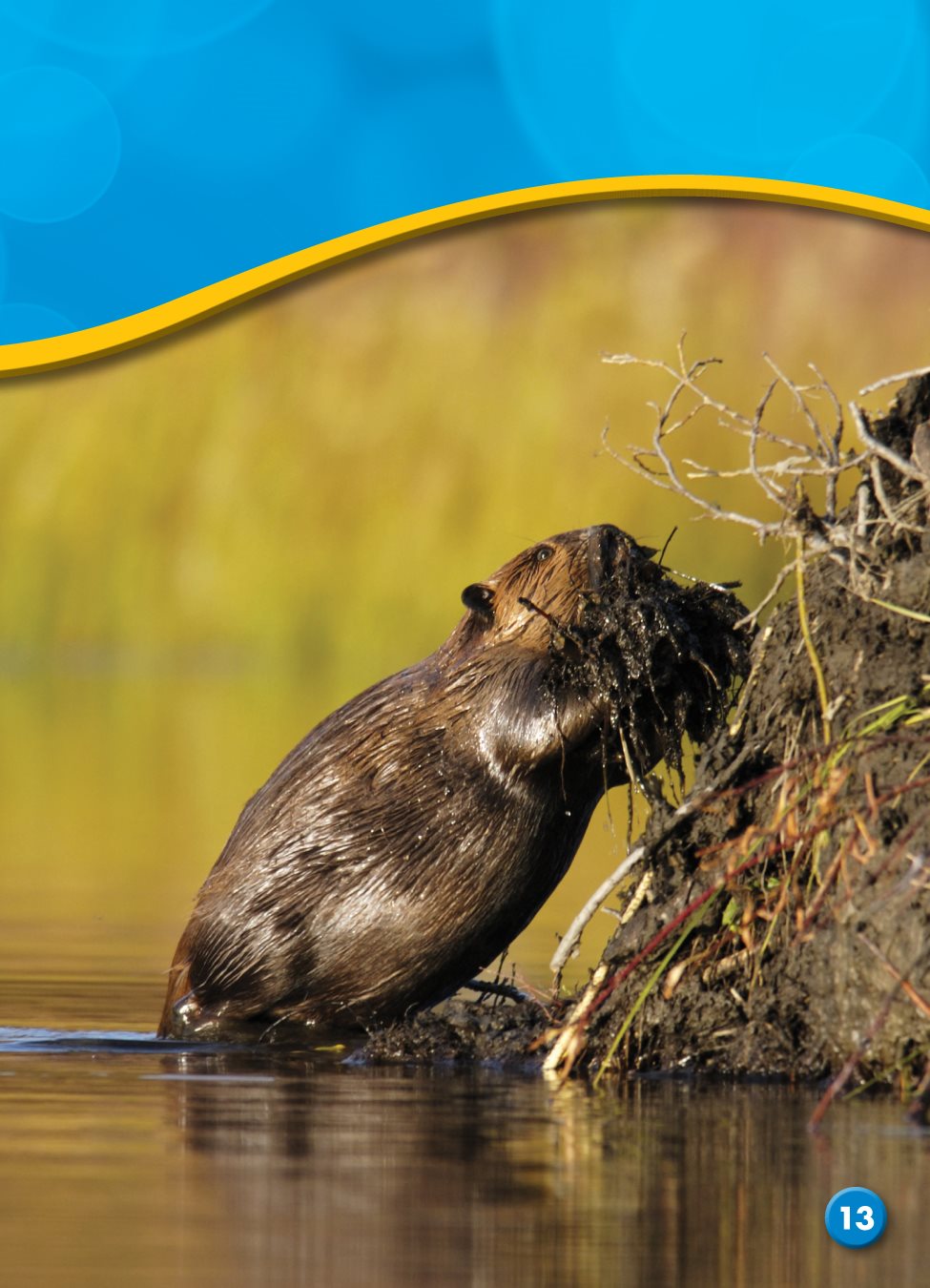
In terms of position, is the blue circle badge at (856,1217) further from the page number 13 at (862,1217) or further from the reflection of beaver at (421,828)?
the reflection of beaver at (421,828)

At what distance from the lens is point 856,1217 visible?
16.0 ft

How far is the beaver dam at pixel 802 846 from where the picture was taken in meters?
6.70

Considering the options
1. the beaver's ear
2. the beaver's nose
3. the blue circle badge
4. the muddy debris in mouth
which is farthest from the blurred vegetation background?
the blue circle badge

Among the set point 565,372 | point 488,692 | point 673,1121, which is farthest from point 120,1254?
point 565,372

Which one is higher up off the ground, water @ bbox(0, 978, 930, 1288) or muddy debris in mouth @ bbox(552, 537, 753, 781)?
muddy debris in mouth @ bbox(552, 537, 753, 781)

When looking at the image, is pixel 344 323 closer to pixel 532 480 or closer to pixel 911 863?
pixel 532 480

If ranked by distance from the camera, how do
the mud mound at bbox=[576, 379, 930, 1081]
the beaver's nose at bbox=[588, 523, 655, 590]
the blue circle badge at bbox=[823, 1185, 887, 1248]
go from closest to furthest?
1. the blue circle badge at bbox=[823, 1185, 887, 1248]
2. the mud mound at bbox=[576, 379, 930, 1081]
3. the beaver's nose at bbox=[588, 523, 655, 590]

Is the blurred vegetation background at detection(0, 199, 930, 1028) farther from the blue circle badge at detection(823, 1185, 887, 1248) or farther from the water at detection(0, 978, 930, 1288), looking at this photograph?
the blue circle badge at detection(823, 1185, 887, 1248)

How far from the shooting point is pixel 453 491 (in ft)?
247

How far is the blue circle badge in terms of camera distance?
15.7 ft

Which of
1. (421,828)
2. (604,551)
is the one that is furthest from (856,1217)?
(604,551)

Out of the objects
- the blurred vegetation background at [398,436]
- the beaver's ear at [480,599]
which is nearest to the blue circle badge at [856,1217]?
the beaver's ear at [480,599]

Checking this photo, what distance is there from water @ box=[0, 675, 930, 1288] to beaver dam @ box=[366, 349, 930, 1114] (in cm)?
29

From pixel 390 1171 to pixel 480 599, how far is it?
11.3 ft
